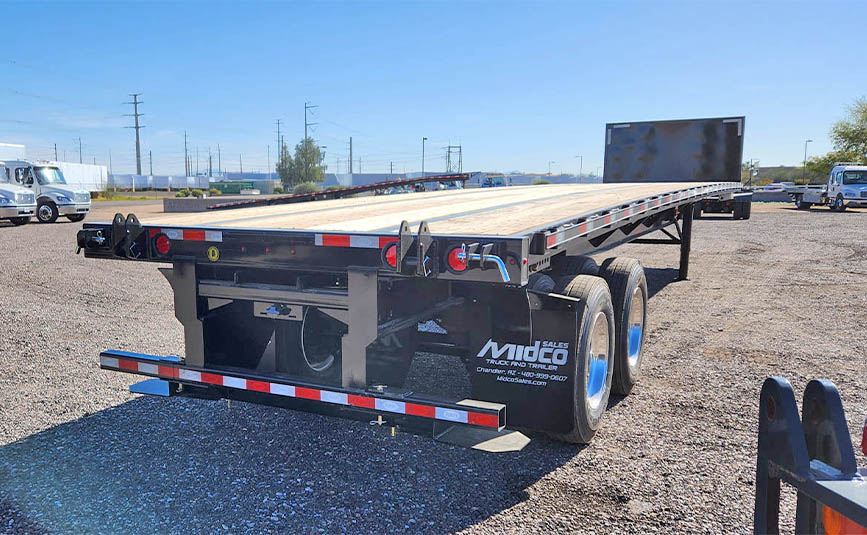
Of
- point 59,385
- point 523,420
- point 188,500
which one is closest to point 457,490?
point 523,420

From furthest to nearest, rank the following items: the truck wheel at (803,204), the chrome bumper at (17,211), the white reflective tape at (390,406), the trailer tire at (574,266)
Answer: the truck wheel at (803,204) < the chrome bumper at (17,211) < the trailer tire at (574,266) < the white reflective tape at (390,406)

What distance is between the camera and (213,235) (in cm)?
384

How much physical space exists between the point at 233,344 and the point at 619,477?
2549mm

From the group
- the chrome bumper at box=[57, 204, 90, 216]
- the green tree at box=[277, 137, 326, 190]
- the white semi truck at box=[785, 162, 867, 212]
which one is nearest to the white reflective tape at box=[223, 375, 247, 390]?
the chrome bumper at box=[57, 204, 90, 216]

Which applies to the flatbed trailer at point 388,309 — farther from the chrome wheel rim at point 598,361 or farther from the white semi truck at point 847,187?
the white semi truck at point 847,187

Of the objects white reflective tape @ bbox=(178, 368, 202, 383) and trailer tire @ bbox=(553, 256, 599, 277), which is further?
trailer tire @ bbox=(553, 256, 599, 277)

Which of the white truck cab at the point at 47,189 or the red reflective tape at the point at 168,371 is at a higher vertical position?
the white truck cab at the point at 47,189

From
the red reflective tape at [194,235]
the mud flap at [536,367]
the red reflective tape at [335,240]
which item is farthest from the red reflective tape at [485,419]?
the red reflective tape at [194,235]

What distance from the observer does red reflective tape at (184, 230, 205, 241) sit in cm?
389

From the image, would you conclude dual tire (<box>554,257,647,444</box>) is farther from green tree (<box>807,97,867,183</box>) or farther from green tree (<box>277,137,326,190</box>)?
green tree (<box>277,137,326,190</box>)

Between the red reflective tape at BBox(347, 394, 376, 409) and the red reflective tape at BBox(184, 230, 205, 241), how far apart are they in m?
1.32

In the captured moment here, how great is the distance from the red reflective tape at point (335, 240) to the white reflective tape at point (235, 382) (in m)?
0.98

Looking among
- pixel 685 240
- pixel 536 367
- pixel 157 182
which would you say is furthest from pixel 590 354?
pixel 157 182

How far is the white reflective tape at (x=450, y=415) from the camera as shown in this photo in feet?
10.8
